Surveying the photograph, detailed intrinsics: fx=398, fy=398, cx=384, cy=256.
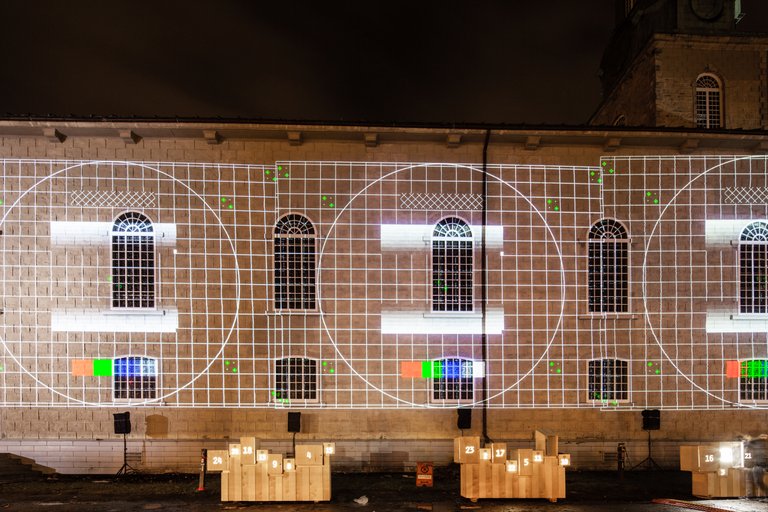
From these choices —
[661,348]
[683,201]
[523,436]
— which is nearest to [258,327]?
[523,436]

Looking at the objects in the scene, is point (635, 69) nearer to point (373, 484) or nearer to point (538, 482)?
point (538, 482)

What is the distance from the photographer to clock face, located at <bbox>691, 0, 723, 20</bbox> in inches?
594

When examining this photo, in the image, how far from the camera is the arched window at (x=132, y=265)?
11.4 m

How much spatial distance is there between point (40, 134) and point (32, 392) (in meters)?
7.35

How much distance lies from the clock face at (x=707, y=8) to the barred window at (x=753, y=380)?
41.6ft

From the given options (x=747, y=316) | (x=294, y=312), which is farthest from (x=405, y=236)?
(x=747, y=316)

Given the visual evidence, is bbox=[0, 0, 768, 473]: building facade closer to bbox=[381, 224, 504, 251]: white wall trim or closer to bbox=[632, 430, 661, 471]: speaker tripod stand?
bbox=[381, 224, 504, 251]: white wall trim

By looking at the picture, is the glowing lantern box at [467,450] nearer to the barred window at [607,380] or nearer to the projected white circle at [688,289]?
the barred window at [607,380]

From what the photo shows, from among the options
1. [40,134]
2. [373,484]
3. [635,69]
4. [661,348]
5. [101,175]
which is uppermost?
[635,69]

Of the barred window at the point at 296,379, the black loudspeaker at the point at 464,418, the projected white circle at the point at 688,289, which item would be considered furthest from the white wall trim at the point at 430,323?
the projected white circle at the point at 688,289

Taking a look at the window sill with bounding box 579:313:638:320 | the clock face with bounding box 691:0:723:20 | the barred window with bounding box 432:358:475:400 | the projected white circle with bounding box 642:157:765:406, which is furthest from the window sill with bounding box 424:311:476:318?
the clock face with bounding box 691:0:723:20

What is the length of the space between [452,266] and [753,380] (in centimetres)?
972

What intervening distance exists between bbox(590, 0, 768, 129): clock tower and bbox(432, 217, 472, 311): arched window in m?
9.53

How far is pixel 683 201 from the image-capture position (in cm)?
1198
